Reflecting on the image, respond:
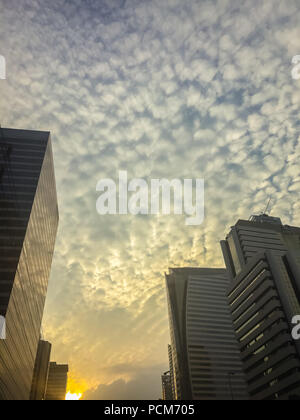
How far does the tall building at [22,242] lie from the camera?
63881 millimetres

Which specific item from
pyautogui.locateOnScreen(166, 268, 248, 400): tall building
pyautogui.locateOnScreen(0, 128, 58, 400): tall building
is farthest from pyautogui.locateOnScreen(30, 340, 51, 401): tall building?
pyautogui.locateOnScreen(0, 128, 58, 400): tall building

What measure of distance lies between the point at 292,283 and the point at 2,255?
80.5m

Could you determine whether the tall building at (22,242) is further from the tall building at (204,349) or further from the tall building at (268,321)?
the tall building at (204,349)

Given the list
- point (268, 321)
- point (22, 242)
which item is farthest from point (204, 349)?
point (22, 242)

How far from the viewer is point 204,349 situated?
7219 inches

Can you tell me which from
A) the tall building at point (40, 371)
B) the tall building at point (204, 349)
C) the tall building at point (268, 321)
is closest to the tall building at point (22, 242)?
the tall building at point (268, 321)

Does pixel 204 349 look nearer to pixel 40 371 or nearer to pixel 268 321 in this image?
pixel 40 371

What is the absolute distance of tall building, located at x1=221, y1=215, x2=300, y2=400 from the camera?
241 feet

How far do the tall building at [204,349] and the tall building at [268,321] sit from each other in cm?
9056

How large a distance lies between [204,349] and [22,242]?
15233 cm

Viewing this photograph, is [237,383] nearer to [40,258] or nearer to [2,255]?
[40,258]

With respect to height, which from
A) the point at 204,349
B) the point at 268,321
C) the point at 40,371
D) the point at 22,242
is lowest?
the point at 268,321

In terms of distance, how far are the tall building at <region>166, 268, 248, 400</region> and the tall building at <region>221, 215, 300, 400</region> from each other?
90.6 m
